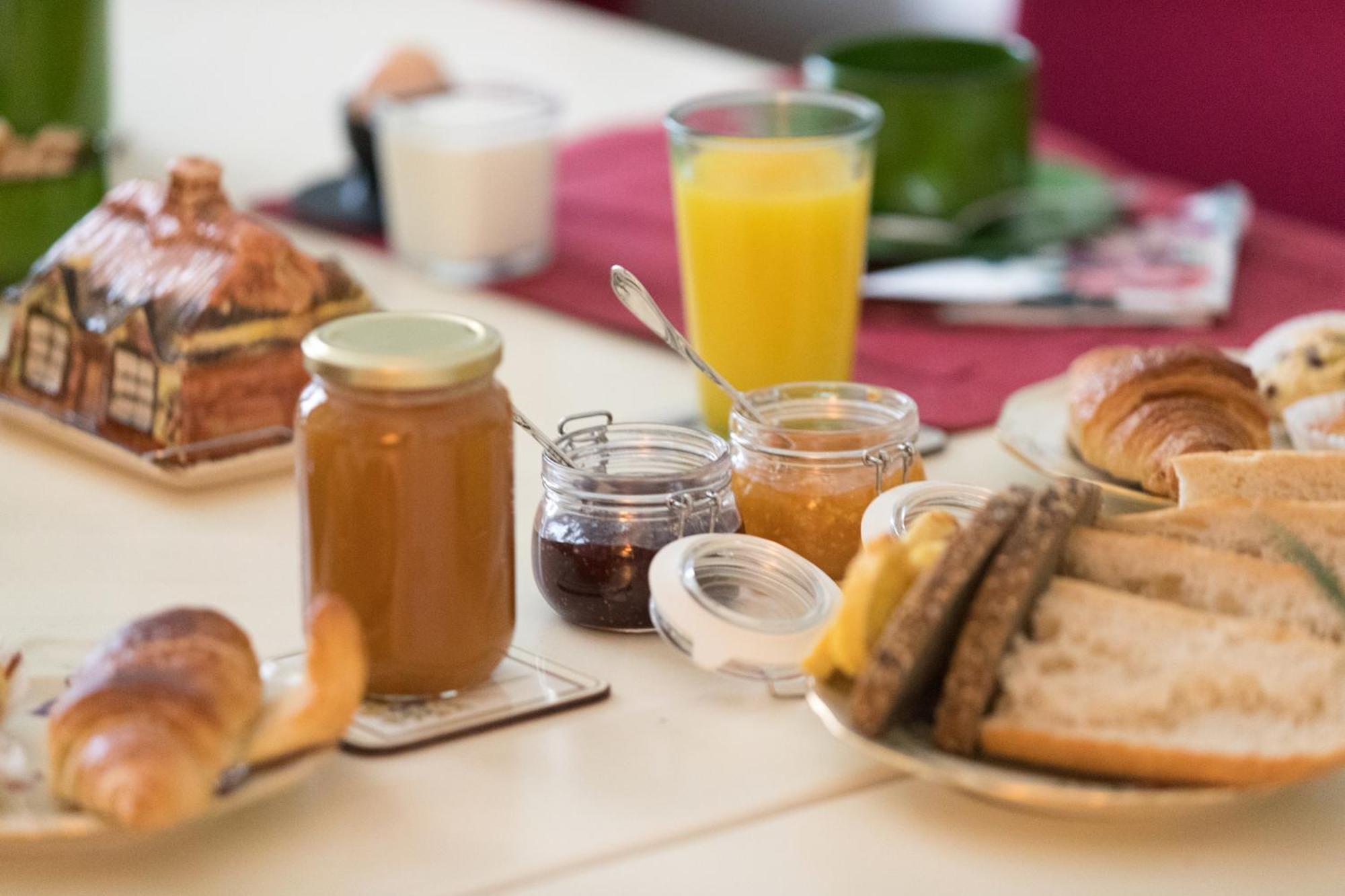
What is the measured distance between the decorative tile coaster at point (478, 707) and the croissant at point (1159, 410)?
41cm

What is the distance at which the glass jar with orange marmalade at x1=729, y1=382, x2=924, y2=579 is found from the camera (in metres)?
1.02

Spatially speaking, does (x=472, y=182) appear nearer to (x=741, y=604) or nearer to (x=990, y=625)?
(x=741, y=604)

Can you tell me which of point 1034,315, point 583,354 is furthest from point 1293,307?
point 583,354

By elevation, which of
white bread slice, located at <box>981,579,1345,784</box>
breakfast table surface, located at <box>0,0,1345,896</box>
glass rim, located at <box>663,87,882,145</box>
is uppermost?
glass rim, located at <box>663,87,882,145</box>

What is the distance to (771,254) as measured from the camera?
1.28 meters

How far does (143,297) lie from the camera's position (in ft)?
4.12

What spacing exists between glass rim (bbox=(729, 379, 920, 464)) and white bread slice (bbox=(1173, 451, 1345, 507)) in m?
0.16

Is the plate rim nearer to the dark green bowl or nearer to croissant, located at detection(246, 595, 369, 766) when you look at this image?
croissant, located at detection(246, 595, 369, 766)

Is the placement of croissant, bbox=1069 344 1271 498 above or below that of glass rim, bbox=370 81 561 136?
below

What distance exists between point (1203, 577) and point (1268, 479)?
0.49 ft

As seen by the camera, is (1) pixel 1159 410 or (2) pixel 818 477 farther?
(1) pixel 1159 410

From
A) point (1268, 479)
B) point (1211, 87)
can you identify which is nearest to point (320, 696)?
point (1268, 479)

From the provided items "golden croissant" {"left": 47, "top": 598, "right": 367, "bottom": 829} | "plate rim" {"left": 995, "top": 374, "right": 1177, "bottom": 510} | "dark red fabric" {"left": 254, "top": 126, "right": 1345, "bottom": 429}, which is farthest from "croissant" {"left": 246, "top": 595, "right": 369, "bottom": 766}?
"dark red fabric" {"left": 254, "top": 126, "right": 1345, "bottom": 429}

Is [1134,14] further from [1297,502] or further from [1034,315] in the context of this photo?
[1297,502]
